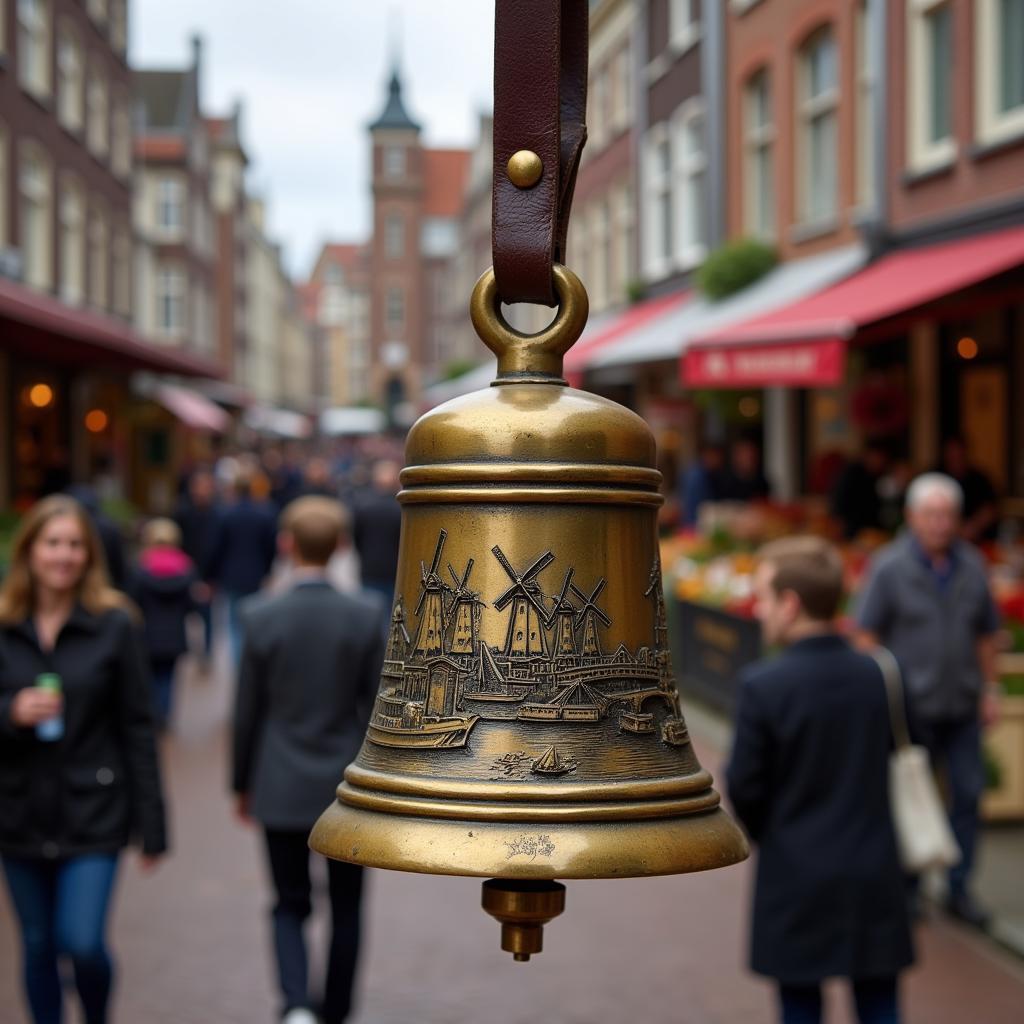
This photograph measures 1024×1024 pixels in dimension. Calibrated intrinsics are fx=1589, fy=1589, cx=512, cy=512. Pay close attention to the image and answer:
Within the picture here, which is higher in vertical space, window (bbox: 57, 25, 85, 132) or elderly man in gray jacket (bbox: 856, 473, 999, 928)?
window (bbox: 57, 25, 85, 132)

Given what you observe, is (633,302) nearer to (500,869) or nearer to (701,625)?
(701,625)

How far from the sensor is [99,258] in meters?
29.9

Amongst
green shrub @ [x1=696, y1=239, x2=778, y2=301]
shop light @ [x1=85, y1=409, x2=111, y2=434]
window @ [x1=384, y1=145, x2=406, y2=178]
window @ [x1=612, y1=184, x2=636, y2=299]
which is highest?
window @ [x1=384, y1=145, x2=406, y2=178]

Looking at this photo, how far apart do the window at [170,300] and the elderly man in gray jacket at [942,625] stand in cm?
4091

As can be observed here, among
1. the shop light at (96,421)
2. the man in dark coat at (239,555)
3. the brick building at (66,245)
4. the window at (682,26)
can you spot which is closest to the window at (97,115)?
the brick building at (66,245)

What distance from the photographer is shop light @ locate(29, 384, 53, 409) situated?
25.1 metres

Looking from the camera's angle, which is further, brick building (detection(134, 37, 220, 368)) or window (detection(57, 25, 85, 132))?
brick building (detection(134, 37, 220, 368))

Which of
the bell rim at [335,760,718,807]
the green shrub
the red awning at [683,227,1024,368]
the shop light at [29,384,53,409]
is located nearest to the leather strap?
the bell rim at [335,760,718,807]

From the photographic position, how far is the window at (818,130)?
17.3 meters

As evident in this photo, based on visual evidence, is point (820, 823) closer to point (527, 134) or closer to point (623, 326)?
point (527, 134)

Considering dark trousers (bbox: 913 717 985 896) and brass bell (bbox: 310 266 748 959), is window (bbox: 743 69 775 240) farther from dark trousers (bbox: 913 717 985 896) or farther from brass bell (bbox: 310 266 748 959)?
brass bell (bbox: 310 266 748 959)

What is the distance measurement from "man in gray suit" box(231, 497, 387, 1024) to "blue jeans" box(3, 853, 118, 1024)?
69 cm

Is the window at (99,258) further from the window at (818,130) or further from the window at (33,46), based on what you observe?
the window at (818,130)

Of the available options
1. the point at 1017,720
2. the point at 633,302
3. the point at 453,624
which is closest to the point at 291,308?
the point at 633,302
